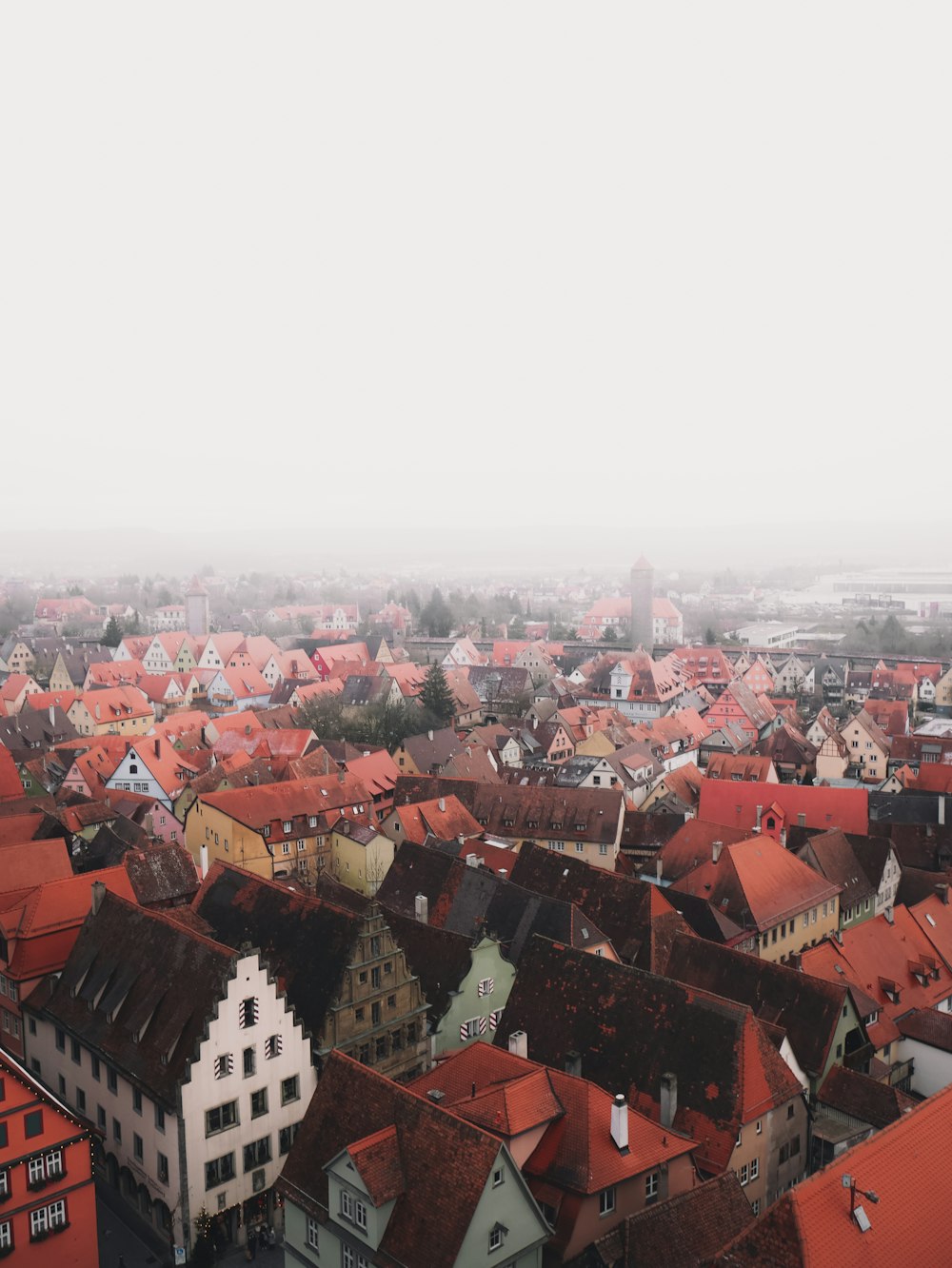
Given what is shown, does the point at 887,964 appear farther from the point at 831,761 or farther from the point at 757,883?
the point at 831,761

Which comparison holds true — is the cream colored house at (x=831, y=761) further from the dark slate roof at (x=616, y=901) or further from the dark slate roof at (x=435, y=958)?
the dark slate roof at (x=435, y=958)

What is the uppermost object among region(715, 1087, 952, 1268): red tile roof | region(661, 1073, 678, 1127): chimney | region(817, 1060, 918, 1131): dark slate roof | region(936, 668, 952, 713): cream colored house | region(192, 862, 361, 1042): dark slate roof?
region(715, 1087, 952, 1268): red tile roof

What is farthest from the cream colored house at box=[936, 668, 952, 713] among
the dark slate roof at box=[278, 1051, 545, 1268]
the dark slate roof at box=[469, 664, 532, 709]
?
the dark slate roof at box=[278, 1051, 545, 1268]

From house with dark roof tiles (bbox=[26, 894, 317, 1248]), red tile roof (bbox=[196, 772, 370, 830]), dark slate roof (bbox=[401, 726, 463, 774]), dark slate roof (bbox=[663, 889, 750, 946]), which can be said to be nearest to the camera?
house with dark roof tiles (bbox=[26, 894, 317, 1248])

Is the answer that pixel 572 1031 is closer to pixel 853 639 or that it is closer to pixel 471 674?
pixel 471 674

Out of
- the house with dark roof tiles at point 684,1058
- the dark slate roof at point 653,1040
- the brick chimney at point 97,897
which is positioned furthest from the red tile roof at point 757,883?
the brick chimney at point 97,897

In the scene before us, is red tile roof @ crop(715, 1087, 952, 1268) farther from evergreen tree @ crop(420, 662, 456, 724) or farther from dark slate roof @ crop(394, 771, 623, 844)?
evergreen tree @ crop(420, 662, 456, 724)
